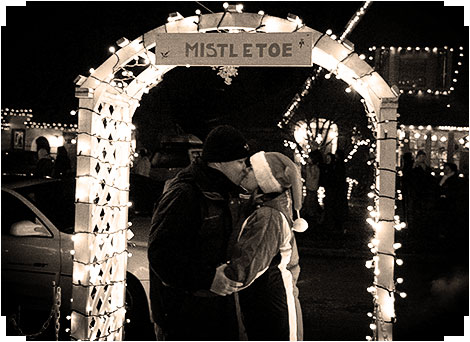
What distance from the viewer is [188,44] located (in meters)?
4.43

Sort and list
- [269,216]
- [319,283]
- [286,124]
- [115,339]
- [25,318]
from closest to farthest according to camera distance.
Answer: [269,216] < [115,339] < [25,318] < [319,283] < [286,124]

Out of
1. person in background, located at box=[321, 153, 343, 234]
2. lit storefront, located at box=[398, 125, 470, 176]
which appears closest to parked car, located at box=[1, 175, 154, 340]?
person in background, located at box=[321, 153, 343, 234]

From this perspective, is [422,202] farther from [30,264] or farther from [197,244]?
[197,244]

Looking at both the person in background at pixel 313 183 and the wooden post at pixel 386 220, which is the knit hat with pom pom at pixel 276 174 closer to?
the wooden post at pixel 386 220

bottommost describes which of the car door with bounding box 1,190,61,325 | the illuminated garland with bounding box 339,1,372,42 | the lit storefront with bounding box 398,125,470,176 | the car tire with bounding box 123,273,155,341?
the car tire with bounding box 123,273,155,341

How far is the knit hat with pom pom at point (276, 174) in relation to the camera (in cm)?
425

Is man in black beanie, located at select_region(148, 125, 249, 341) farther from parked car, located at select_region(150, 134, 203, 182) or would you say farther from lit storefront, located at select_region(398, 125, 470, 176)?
lit storefront, located at select_region(398, 125, 470, 176)

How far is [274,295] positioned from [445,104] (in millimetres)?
16980

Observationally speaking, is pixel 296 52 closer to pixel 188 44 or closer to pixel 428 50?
pixel 188 44

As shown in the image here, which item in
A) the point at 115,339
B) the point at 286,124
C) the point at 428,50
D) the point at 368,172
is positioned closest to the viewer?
the point at 115,339

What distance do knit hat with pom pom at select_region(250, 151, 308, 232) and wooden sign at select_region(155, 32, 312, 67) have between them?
2.45 ft

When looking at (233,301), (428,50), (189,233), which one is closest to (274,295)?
(233,301)

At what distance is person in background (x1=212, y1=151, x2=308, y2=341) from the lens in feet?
12.7

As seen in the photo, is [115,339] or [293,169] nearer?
[293,169]
